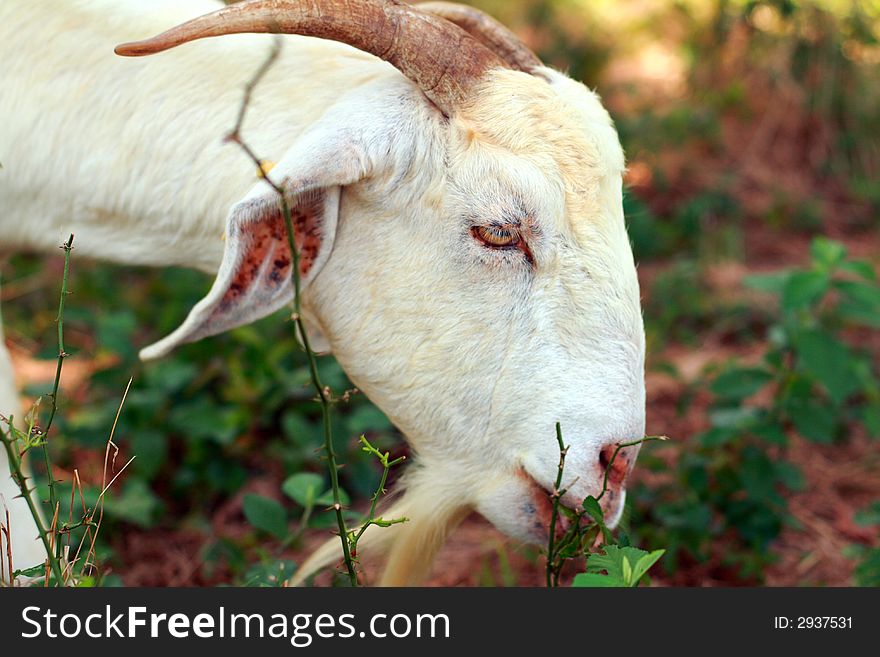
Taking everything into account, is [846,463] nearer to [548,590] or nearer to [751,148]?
[548,590]

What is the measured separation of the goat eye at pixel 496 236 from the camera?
2645 millimetres

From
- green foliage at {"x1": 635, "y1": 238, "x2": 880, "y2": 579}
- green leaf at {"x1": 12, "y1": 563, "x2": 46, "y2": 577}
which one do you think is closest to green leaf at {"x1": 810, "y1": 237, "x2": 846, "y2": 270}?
green foliage at {"x1": 635, "y1": 238, "x2": 880, "y2": 579}

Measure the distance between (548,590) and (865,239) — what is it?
5.30 meters

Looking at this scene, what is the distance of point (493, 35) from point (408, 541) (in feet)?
4.95

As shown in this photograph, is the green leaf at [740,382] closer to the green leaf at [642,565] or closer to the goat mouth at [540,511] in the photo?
the goat mouth at [540,511]

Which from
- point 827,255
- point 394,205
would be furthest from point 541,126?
point 827,255

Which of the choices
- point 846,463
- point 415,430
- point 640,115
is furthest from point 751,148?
point 415,430

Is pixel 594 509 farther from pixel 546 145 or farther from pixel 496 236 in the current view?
pixel 546 145

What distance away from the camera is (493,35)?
10.2 feet

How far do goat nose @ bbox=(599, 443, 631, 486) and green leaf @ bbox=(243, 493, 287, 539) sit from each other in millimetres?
1052

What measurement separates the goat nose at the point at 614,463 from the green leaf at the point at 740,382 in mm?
1454

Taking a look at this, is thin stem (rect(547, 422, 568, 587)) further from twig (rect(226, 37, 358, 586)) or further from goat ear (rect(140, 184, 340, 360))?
goat ear (rect(140, 184, 340, 360))

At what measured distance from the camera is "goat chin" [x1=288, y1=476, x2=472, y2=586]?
295cm

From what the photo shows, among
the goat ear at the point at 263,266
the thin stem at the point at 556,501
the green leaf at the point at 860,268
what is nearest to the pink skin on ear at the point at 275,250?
the goat ear at the point at 263,266
